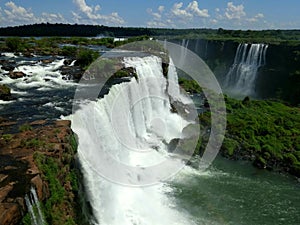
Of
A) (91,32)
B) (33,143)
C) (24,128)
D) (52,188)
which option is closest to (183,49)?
(24,128)

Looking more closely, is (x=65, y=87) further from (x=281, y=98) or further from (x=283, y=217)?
(x=281, y=98)

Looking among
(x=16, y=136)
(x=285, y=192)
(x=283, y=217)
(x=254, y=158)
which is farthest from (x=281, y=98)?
(x=16, y=136)

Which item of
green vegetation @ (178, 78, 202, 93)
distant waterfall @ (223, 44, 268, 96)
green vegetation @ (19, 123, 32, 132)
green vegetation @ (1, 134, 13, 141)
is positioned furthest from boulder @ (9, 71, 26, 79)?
distant waterfall @ (223, 44, 268, 96)

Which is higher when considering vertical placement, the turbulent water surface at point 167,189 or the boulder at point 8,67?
the boulder at point 8,67

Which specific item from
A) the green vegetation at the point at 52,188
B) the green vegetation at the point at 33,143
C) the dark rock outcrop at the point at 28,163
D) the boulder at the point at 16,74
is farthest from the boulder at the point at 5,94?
the green vegetation at the point at 52,188

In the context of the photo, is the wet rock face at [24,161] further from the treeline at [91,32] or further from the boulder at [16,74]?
the treeline at [91,32]

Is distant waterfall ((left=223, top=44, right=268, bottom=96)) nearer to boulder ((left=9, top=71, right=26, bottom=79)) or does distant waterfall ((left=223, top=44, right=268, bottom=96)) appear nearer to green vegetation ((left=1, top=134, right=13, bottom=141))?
boulder ((left=9, top=71, right=26, bottom=79))

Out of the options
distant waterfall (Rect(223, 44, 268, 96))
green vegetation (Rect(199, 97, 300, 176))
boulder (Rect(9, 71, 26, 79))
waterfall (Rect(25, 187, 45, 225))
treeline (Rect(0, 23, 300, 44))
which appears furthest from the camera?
treeline (Rect(0, 23, 300, 44))

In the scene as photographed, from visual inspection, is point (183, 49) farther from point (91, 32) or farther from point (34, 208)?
point (91, 32)
